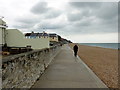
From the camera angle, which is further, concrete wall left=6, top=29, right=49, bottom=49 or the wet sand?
concrete wall left=6, top=29, right=49, bottom=49

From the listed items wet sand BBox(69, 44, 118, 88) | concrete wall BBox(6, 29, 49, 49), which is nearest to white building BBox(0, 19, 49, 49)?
concrete wall BBox(6, 29, 49, 49)

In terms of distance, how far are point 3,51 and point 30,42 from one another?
5.65m

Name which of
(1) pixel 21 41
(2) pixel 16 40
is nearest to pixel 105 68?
(1) pixel 21 41

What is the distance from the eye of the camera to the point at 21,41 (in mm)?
33625

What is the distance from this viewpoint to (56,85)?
704cm

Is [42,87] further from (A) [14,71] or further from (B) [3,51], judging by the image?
(B) [3,51]

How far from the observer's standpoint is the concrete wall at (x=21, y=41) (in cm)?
3096

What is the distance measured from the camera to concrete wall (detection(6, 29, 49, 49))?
30964 mm

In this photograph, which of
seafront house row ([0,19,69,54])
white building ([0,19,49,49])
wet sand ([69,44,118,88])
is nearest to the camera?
wet sand ([69,44,118,88])

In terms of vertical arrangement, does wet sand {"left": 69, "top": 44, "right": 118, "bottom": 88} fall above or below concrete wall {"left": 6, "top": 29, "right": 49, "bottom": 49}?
below

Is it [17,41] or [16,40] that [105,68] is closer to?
[17,41]

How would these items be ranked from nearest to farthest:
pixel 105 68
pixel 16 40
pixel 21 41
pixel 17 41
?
pixel 105 68 → pixel 21 41 → pixel 17 41 → pixel 16 40

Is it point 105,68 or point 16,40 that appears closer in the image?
point 105,68

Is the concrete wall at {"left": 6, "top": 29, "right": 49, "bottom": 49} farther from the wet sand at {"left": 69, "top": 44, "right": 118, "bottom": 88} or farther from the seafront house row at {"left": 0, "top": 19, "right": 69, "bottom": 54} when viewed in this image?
the wet sand at {"left": 69, "top": 44, "right": 118, "bottom": 88}
